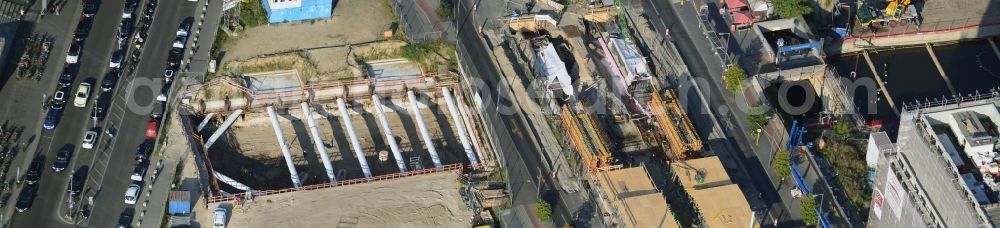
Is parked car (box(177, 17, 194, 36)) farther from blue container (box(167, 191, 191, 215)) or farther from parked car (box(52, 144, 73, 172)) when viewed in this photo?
blue container (box(167, 191, 191, 215))

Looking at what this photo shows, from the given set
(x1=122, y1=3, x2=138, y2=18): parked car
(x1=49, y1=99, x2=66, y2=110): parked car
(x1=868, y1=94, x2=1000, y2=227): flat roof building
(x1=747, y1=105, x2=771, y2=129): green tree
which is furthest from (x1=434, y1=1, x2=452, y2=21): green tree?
(x1=868, y1=94, x2=1000, y2=227): flat roof building

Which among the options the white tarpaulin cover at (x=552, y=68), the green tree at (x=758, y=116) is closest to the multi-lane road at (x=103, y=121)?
the white tarpaulin cover at (x=552, y=68)

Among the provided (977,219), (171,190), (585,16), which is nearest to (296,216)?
(171,190)

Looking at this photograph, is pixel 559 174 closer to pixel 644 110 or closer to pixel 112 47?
pixel 644 110

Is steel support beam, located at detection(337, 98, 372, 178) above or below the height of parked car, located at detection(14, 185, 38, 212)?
above

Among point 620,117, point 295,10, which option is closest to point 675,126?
point 620,117

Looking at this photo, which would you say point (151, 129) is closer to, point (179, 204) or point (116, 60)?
point (116, 60)
